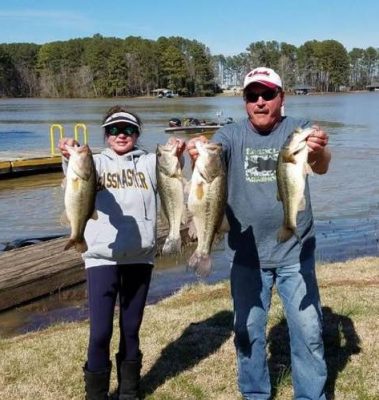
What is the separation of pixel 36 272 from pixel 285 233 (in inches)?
247

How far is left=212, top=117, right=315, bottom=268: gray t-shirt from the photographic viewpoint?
13.3 feet

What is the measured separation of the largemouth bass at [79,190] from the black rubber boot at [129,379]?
1184mm

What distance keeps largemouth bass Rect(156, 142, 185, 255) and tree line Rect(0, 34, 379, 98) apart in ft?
441

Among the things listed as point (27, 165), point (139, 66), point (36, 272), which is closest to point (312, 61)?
point (139, 66)

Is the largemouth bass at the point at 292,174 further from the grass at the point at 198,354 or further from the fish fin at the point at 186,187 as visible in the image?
the grass at the point at 198,354

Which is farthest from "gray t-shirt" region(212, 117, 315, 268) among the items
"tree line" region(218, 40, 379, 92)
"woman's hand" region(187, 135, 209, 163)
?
"tree line" region(218, 40, 379, 92)

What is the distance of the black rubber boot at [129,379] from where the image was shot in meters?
4.71

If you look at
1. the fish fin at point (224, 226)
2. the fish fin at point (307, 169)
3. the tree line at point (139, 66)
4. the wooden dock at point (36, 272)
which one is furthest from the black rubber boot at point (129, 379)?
the tree line at point (139, 66)

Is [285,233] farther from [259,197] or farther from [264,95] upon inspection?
[264,95]

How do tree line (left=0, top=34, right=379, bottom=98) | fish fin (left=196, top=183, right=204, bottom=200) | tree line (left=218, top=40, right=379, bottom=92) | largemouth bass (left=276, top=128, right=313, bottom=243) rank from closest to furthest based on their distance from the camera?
1. largemouth bass (left=276, top=128, right=313, bottom=243)
2. fish fin (left=196, top=183, right=204, bottom=200)
3. tree line (left=0, top=34, right=379, bottom=98)
4. tree line (left=218, top=40, right=379, bottom=92)

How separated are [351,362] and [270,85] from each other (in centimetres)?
280

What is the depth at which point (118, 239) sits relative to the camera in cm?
437

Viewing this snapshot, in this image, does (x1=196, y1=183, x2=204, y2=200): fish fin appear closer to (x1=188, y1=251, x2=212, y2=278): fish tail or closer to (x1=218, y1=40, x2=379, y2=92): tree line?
(x1=188, y1=251, x2=212, y2=278): fish tail

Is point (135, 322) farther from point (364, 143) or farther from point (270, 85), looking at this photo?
point (364, 143)
